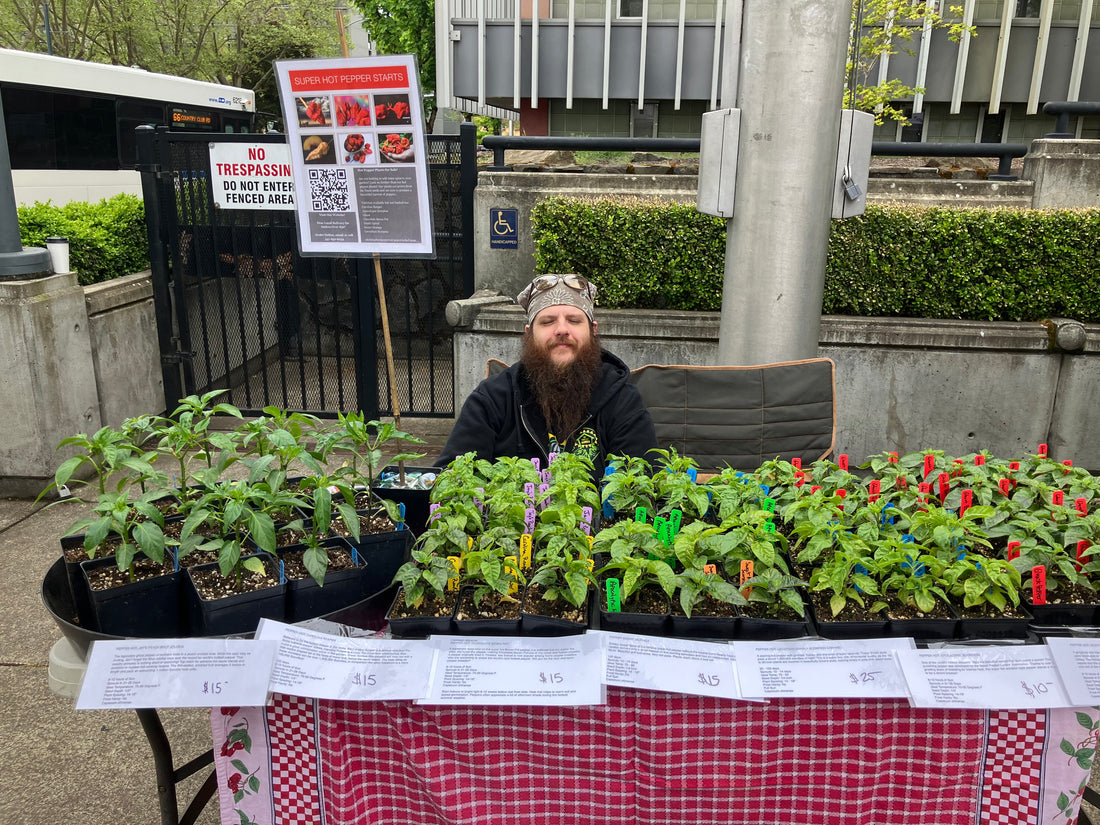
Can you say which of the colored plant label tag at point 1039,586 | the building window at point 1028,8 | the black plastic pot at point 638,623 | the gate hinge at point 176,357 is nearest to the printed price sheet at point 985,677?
the colored plant label tag at point 1039,586

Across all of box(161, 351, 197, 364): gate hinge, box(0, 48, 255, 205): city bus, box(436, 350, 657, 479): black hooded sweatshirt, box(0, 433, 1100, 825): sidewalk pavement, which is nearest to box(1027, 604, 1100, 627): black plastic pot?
box(0, 433, 1100, 825): sidewalk pavement

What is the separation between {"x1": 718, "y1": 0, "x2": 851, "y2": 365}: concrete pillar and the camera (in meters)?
3.65

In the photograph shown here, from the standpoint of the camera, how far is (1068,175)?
621 centimetres

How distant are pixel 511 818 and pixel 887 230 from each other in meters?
4.74

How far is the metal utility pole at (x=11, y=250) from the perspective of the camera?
17.0 feet

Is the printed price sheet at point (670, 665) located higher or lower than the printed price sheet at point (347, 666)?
higher

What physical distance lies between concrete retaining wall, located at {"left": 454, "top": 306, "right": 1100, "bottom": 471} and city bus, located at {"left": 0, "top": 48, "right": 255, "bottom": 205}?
8400mm

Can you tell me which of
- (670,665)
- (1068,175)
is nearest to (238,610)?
(670,665)

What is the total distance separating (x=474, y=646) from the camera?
188cm

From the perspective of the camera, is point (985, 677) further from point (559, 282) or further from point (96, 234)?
point (96, 234)

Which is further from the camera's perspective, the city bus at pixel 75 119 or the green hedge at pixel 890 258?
the city bus at pixel 75 119

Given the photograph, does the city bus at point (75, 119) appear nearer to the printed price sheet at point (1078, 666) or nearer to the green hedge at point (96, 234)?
the green hedge at point (96, 234)

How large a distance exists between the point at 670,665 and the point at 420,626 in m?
0.54

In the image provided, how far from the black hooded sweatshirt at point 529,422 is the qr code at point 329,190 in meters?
0.89
